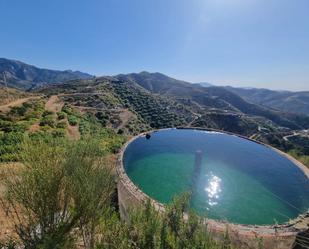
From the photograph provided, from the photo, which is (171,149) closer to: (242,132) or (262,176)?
(262,176)

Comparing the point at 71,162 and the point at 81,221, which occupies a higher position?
the point at 71,162

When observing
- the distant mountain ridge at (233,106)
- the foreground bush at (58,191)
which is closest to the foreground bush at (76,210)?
the foreground bush at (58,191)

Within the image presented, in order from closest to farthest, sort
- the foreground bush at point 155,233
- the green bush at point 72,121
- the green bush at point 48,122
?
the foreground bush at point 155,233
the green bush at point 48,122
the green bush at point 72,121

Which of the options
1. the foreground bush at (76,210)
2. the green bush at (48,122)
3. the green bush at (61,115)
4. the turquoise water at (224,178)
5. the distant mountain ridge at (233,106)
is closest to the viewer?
the foreground bush at (76,210)

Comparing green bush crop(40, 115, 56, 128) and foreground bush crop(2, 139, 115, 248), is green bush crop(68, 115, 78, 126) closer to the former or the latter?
green bush crop(40, 115, 56, 128)

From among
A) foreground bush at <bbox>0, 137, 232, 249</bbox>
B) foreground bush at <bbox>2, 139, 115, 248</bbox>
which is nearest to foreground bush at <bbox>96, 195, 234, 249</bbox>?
foreground bush at <bbox>0, 137, 232, 249</bbox>

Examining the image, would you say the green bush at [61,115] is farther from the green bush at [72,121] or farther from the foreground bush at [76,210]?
the foreground bush at [76,210]

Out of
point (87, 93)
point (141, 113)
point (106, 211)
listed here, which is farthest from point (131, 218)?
point (87, 93)

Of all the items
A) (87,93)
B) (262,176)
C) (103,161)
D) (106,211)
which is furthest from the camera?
(87,93)
